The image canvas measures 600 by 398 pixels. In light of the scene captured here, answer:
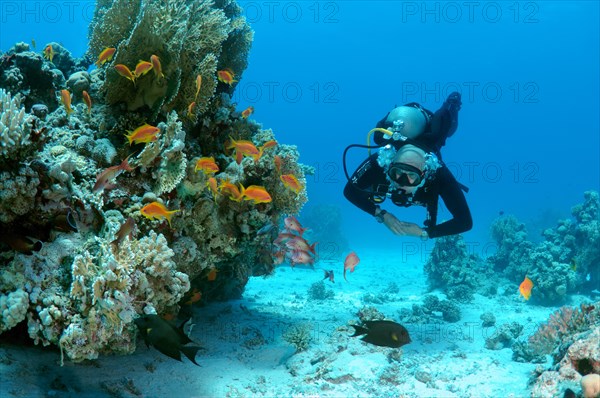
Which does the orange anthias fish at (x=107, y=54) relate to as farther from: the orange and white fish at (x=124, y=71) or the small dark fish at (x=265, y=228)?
the small dark fish at (x=265, y=228)

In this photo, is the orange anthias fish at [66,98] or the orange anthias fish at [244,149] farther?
the orange anthias fish at [244,149]

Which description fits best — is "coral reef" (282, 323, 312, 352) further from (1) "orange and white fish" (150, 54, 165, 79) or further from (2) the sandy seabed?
(1) "orange and white fish" (150, 54, 165, 79)

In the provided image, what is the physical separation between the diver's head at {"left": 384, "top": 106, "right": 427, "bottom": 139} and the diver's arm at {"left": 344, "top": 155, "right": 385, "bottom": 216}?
685 millimetres

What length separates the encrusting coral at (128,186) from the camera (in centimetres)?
350

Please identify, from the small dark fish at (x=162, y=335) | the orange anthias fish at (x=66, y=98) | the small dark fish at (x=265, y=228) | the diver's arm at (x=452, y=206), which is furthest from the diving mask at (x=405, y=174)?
the orange anthias fish at (x=66, y=98)

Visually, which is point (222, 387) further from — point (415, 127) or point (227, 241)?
point (415, 127)

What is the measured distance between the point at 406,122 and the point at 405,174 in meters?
1.51

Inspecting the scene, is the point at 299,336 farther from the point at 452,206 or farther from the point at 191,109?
the point at 191,109

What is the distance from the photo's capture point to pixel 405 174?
225 inches

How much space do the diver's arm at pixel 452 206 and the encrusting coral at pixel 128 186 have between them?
2403 mm

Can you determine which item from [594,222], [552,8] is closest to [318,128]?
[552,8]

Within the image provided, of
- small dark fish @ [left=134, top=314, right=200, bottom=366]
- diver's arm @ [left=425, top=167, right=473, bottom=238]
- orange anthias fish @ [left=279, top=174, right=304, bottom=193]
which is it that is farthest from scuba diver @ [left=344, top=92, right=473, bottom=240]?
small dark fish @ [left=134, top=314, right=200, bottom=366]

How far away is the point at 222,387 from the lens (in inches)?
192

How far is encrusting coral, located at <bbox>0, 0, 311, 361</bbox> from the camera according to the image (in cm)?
350
